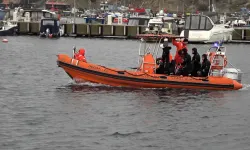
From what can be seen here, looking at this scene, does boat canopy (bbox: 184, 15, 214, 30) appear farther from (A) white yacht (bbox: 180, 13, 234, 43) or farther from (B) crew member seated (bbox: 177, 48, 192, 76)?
(B) crew member seated (bbox: 177, 48, 192, 76)

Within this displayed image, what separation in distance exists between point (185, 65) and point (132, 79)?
2.44 m

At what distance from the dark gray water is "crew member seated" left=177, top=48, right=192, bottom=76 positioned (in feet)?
2.84

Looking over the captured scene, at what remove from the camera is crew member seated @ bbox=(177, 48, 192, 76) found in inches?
1246

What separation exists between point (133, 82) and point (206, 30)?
123ft

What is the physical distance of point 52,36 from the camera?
249 feet

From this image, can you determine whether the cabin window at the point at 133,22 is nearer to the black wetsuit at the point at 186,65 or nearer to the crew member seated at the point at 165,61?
the crew member seated at the point at 165,61

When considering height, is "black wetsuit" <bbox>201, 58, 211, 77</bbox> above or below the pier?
above

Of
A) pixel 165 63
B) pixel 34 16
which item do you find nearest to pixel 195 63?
pixel 165 63

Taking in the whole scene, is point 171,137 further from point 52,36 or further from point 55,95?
point 52,36

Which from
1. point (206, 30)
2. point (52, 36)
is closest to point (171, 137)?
point (206, 30)

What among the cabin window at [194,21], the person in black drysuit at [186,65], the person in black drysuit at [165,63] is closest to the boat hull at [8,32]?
the cabin window at [194,21]

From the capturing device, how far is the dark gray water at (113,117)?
2202cm

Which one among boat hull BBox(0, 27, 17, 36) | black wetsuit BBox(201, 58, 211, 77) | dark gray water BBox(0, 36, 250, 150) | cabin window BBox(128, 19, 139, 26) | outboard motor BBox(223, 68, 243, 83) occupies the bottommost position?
boat hull BBox(0, 27, 17, 36)

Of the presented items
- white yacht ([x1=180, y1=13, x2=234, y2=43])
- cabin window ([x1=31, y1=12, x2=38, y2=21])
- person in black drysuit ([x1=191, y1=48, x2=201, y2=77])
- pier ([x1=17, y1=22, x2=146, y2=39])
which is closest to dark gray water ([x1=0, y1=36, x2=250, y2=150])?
person in black drysuit ([x1=191, y1=48, x2=201, y2=77])
